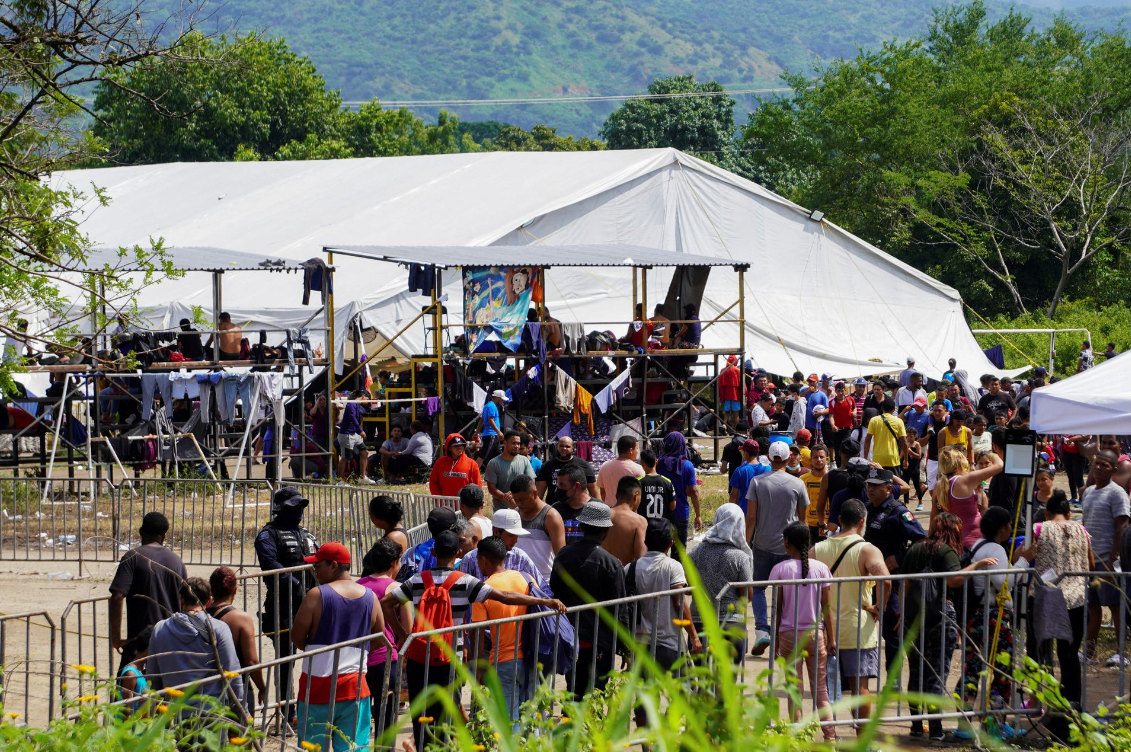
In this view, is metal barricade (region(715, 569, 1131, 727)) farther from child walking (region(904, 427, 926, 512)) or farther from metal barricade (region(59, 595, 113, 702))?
child walking (region(904, 427, 926, 512))

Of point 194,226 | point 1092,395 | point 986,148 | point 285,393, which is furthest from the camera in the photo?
point 986,148

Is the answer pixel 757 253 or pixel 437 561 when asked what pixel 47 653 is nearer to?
pixel 437 561

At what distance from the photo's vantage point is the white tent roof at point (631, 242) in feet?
97.9

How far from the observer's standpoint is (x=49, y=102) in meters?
9.48

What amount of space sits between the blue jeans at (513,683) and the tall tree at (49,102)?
13.6 feet

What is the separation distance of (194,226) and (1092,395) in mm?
29408

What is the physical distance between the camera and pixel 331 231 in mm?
31328

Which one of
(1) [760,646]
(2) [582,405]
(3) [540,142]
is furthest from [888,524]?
(3) [540,142]

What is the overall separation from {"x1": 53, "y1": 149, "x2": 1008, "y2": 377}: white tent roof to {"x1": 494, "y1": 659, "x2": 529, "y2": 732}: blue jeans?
20917 millimetres

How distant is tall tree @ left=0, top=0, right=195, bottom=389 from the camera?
315 inches

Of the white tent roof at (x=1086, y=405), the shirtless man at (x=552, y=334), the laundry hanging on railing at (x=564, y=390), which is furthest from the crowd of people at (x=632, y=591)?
the shirtless man at (x=552, y=334)

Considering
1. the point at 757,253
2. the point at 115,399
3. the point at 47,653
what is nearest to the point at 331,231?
the point at 757,253

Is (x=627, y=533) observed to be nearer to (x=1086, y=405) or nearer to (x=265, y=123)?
(x=1086, y=405)

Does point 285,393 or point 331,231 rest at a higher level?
point 331,231
